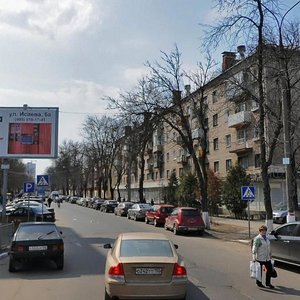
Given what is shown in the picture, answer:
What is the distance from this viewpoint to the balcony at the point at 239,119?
4841 centimetres

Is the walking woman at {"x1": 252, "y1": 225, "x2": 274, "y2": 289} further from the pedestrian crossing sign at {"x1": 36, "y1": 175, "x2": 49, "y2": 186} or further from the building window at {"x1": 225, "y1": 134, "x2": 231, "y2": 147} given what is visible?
the building window at {"x1": 225, "y1": 134, "x2": 231, "y2": 147}

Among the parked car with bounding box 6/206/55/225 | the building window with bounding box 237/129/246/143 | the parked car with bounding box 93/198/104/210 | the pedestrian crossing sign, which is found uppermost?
the building window with bounding box 237/129/246/143

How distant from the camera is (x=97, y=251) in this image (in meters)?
18.3

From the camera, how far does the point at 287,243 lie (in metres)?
14.1

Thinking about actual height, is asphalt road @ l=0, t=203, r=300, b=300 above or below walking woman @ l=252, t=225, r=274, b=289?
below

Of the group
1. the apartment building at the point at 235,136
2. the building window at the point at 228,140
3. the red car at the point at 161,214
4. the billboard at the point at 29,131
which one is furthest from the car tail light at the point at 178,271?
the building window at the point at 228,140

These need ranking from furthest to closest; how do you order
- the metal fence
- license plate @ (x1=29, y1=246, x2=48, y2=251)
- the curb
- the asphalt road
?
the metal fence → the curb → license plate @ (x1=29, y1=246, x2=48, y2=251) → the asphalt road

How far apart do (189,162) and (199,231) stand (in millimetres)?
40627

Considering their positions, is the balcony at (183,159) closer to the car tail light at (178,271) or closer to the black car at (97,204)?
the black car at (97,204)

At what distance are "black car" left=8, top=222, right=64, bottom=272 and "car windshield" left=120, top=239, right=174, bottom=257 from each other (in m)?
5.01

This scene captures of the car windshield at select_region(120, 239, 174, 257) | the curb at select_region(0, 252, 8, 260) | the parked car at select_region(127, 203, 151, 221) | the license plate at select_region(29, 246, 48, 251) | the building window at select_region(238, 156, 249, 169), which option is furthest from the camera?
the building window at select_region(238, 156, 249, 169)

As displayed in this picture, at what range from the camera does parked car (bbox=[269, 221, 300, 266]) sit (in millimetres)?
13609

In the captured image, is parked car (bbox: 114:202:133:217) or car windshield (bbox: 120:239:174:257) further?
parked car (bbox: 114:202:133:217)

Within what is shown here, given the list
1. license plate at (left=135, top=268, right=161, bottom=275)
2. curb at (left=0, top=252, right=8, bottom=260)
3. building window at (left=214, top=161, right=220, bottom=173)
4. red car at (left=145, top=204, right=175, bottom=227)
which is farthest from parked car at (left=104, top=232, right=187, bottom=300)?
building window at (left=214, top=161, right=220, bottom=173)
